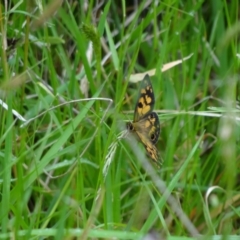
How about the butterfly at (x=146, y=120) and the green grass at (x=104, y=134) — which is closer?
the green grass at (x=104, y=134)

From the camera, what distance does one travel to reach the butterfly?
1.21 metres

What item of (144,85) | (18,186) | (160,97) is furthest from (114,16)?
(18,186)

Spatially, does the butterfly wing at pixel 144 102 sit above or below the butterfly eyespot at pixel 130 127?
above

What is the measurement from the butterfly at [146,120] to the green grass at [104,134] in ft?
0.11

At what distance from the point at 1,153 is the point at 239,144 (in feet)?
2.13

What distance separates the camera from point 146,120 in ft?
4.04

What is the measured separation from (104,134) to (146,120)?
121 mm

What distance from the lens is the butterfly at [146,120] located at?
121 cm

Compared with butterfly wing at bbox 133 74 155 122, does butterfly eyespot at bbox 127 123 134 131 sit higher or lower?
lower

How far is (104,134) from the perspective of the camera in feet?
4.31

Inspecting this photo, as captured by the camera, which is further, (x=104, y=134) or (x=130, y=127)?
(x=104, y=134)

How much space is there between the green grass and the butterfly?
0.11 feet

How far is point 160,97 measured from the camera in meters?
1.65

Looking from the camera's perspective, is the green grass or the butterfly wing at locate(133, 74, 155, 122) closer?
the green grass
